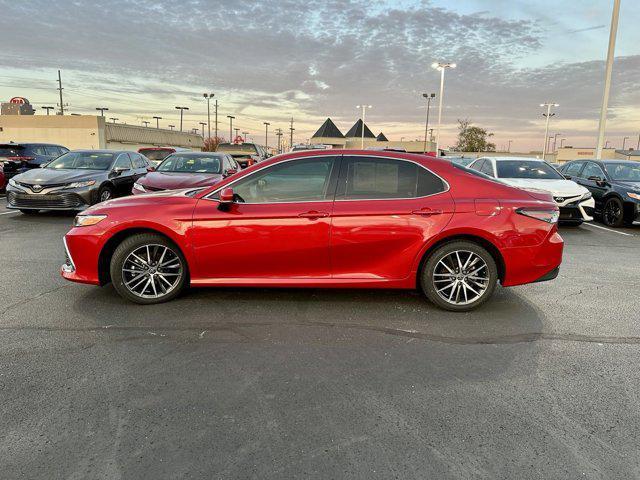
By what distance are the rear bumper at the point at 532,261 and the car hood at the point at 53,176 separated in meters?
9.35

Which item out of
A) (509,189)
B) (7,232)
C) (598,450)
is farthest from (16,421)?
(7,232)

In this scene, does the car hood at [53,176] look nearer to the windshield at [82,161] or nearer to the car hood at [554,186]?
the windshield at [82,161]

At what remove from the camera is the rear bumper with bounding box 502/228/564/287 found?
4.56 metres

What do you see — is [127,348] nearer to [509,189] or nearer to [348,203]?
[348,203]

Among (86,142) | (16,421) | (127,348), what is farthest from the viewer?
(86,142)

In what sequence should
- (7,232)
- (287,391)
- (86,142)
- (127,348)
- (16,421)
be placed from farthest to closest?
(86,142) → (7,232) → (127,348) → (287,391) → (16,421)

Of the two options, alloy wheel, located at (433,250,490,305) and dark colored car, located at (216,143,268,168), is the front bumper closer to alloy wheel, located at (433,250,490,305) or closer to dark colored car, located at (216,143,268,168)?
alloy wheel, located at (433,250,490,305)

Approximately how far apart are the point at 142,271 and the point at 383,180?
2.65 meters

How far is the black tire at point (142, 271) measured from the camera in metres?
4.64

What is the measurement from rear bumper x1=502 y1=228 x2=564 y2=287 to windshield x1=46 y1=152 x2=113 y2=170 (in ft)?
33.1

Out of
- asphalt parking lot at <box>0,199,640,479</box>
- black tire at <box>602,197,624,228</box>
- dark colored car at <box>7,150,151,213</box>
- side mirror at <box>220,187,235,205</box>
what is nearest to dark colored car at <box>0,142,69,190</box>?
dark colored car at <box>7,150,151,213</box>

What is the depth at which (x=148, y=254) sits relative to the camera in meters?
4.67

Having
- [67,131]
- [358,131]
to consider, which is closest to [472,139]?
[358,131]

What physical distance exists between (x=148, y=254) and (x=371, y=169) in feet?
8.03
